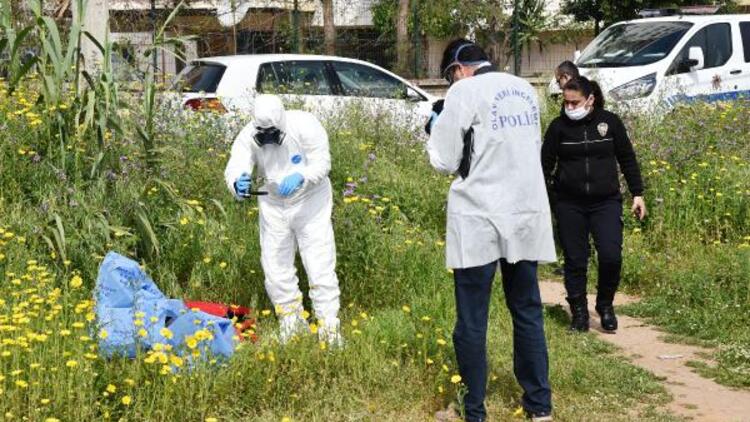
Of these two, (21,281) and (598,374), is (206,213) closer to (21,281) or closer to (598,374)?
(21,281)

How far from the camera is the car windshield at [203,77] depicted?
474 inches

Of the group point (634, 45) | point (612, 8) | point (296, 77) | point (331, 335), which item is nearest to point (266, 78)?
point (296, 77)

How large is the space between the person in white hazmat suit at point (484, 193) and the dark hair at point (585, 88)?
1783 mm

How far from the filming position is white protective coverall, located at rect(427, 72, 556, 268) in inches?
193

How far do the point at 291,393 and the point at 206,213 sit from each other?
9.65ft

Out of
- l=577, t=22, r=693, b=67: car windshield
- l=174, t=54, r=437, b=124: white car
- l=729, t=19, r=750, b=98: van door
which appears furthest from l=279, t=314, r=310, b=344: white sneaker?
l=729, t=19, r=750, b=98: van door

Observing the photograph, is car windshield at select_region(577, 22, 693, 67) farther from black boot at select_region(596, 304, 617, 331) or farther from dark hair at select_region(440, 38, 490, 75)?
dark hair at select_region(440, 38, 490, 75)

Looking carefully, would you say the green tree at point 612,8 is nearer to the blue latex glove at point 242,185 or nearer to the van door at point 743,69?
the van door at point 743,69

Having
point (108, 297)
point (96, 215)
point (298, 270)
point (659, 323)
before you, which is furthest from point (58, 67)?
point (659, 323)

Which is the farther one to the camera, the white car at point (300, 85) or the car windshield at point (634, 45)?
the car windshield at point (634, 45)

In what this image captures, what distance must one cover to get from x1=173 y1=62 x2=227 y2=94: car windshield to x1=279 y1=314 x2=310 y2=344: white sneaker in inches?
239

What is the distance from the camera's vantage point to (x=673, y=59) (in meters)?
13.7

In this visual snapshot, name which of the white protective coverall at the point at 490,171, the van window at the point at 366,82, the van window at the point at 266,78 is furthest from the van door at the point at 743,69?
the white protective coverall at the point at 490,171

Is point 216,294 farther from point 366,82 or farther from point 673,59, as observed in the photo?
point 673,59
